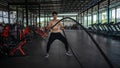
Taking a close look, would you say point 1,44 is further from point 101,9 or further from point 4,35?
point 101,9

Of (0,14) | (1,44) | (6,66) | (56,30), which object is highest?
(0,14)

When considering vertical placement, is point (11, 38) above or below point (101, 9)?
below

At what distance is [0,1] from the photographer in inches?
1043

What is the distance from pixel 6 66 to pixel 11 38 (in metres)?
5.04

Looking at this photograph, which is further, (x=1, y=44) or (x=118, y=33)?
(x=118, y=33)

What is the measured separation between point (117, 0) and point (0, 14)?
16.3m

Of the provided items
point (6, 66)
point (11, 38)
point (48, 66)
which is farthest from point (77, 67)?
point (11, 38)

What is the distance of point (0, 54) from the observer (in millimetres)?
8148

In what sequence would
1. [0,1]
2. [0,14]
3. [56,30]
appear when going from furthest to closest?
1. [0,14]
2. [0,1]
3. [56,30]

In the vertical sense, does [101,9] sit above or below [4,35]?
above

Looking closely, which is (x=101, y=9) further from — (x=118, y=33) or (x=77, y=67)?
(x=77, y=67)

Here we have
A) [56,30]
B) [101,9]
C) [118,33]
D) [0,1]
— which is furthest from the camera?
[101,9]

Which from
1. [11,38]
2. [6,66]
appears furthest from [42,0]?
[6,66]

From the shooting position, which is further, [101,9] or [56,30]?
[101,9]
